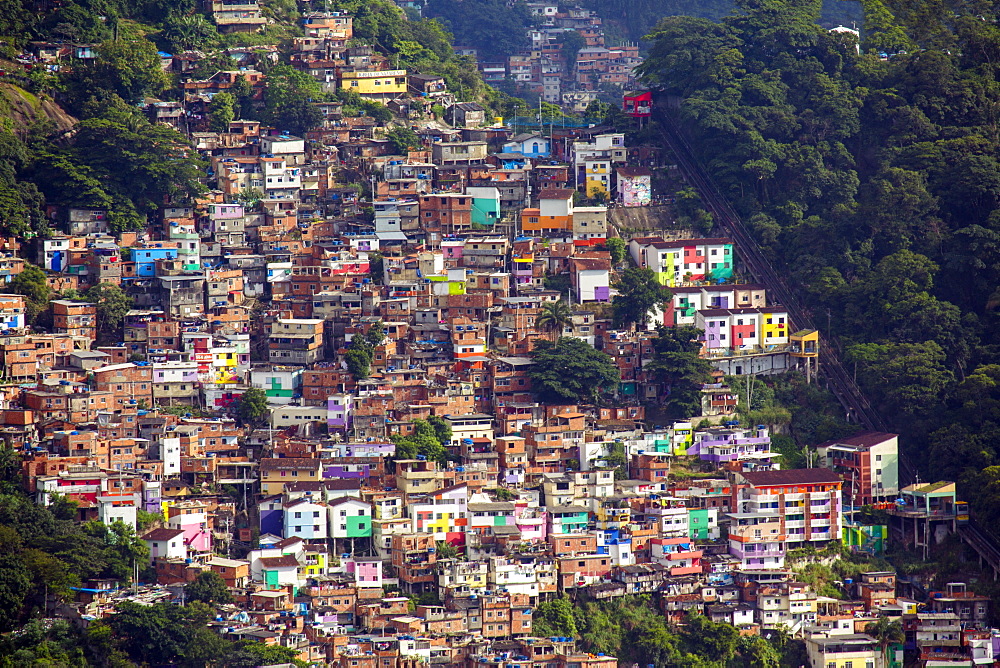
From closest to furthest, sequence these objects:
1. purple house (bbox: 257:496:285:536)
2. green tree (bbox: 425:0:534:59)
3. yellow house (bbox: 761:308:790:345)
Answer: purple house (bbox: 257:496:285:536) < yellow house (bbox: 761:308:790:345) < green tree (bbox: 425:0:534:59)

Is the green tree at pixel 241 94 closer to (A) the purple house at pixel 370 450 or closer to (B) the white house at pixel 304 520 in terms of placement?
(A) the purple house at pixel 370 450

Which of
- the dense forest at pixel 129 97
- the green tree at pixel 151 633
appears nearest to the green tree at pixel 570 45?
the dense forest at pixel 129 97

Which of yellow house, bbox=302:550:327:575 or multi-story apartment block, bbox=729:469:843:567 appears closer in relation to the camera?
yellow house, bbox=302:550:327:575

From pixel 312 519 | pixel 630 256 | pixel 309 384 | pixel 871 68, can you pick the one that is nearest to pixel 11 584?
pixel 312 519

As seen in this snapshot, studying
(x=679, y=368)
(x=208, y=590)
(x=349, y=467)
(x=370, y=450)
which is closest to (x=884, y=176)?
(x=679, y=368)

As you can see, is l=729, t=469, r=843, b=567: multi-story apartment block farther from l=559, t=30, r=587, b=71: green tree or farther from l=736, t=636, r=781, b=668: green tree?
l=559, t=30, r=587, b=71: green tree

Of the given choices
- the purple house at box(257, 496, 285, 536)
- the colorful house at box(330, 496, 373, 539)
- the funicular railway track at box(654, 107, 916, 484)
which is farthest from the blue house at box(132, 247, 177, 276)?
the funicular railway track at box(654, 107, 916, 484)
